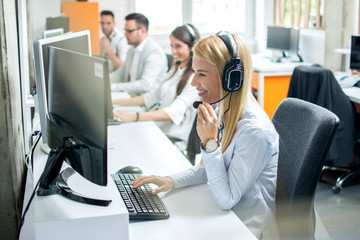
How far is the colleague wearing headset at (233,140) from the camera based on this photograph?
53.6 inches

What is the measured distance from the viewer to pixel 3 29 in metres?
1.44

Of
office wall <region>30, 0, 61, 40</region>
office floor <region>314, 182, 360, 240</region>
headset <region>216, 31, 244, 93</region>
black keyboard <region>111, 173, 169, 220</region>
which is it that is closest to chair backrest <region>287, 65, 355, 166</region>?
office floor <region>314, 182, 360, 240</region>

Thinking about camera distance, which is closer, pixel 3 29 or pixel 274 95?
pixel 3 29

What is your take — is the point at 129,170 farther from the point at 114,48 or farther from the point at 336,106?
the point at 114,48

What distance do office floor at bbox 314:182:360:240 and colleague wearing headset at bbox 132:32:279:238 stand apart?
120cm

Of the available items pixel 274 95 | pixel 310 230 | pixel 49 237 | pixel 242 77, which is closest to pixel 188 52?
pixel 242 77

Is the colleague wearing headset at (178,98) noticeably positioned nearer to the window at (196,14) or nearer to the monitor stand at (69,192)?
the monitor stand at (69,192)

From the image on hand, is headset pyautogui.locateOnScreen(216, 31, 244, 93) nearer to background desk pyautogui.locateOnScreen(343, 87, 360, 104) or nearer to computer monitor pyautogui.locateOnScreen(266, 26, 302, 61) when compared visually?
background desk pyautogui.locateOnScreen(343, 87, 360, 104)

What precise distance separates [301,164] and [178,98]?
4.14 ft

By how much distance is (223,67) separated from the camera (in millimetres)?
1437

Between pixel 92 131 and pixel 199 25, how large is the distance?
600 centimetres

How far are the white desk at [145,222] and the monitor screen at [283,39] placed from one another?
3795 mm

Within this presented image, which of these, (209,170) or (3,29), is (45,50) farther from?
(209,170)

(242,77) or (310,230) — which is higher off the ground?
(242,77)
